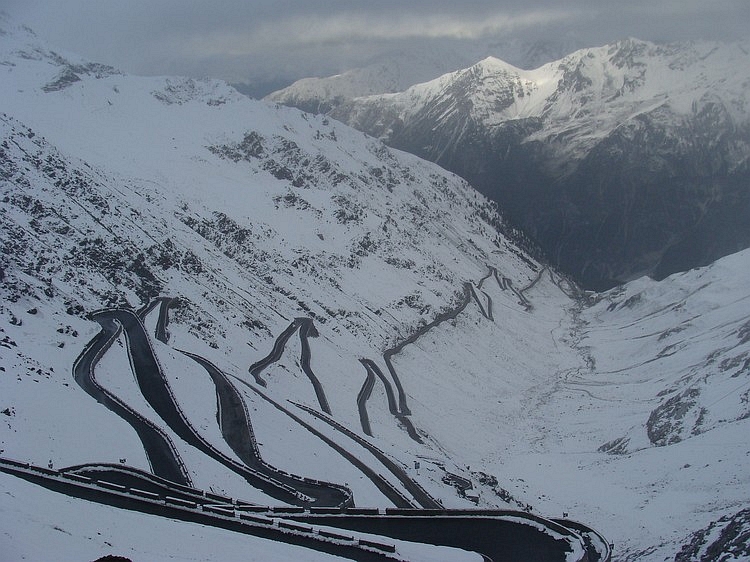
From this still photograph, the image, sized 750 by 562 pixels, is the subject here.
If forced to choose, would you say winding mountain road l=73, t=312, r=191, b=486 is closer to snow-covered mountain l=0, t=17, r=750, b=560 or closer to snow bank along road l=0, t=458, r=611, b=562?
snow-covered mountain l=0, t=17, r=750, b=560

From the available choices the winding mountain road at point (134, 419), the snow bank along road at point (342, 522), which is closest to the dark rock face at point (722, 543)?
the snow bank along road at point (342, 522)

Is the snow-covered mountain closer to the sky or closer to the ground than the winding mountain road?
closer to the sky

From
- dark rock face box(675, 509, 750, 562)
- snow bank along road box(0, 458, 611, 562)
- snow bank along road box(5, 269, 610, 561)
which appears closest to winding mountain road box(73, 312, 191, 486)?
snow bank along road box(5, 269, 610, 561)

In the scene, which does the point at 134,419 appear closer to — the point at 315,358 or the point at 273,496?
the point at 273,496

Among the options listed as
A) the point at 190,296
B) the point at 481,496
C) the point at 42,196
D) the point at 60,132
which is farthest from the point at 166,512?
the point at 60,132

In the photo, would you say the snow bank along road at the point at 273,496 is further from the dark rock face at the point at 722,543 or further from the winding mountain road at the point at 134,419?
the dark rock face at the point at 722,543

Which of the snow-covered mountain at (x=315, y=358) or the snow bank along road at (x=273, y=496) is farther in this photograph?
the snow-covered mountain at (x=315, y=358)

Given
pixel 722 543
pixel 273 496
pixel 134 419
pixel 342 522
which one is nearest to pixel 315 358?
pixel 134 419

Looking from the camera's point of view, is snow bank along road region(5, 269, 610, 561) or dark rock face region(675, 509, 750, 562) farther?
snow bank along road region(5, 269, 610, 561)
